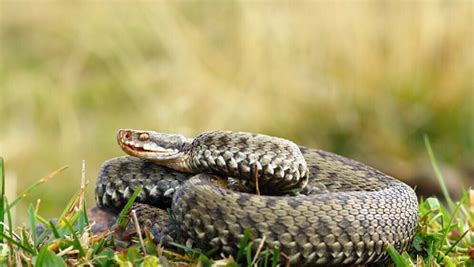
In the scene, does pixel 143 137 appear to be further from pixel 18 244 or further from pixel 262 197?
pixel 18 244

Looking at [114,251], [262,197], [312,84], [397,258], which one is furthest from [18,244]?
[312,84]

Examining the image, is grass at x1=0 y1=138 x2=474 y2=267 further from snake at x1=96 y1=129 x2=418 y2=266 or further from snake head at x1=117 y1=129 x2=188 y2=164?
snake head at x1=117 y1=129 x2=188 y2=164

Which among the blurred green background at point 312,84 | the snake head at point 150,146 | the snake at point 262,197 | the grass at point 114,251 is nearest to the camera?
Answer: the grass at point 114,251

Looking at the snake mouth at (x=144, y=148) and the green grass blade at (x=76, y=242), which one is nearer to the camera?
the green grass blade at (x=76, y=242)

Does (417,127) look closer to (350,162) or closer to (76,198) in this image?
(350,162)

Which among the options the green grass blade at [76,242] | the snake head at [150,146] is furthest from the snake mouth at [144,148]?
the green grass blade at [76,242]

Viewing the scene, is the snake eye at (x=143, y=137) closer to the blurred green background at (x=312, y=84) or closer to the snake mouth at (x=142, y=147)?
the snake mouth at (x=142, y=147)

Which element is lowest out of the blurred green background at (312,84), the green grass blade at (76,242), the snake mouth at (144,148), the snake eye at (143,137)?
the blurred green background at (312,84)
